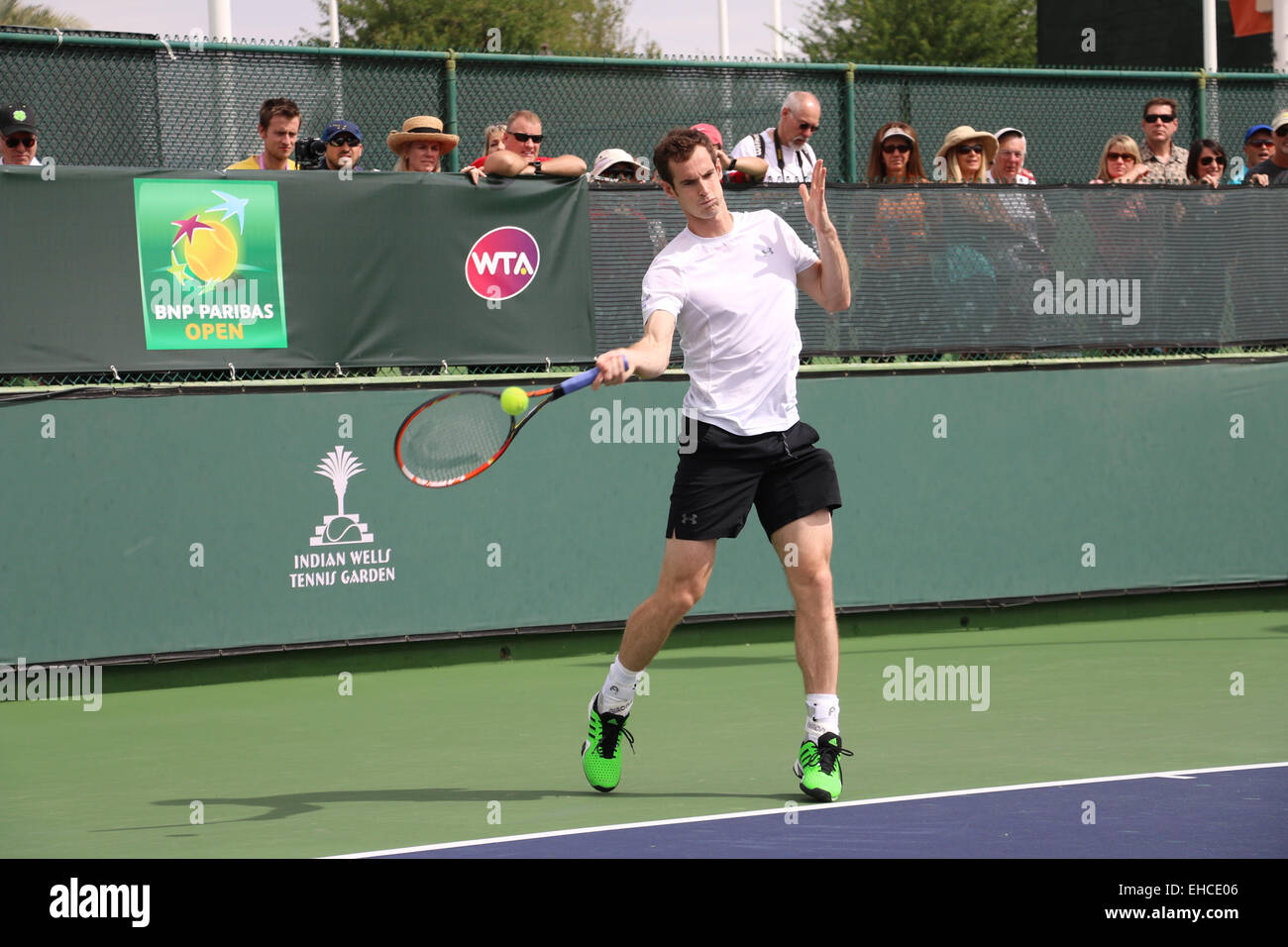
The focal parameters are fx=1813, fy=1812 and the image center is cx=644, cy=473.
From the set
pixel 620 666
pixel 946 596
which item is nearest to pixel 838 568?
pixel 946 596

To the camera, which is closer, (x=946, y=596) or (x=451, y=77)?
(x=451, y=77)

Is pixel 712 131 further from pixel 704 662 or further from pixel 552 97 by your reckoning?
pixel 704 662

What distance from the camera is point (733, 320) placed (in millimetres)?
6152

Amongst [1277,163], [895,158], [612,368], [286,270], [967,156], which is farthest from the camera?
[1277,163]

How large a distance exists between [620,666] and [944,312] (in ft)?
15.7

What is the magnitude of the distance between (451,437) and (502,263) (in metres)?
3.21

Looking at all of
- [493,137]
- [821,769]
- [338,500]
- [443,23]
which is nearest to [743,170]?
[493,137]

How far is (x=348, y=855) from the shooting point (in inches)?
212

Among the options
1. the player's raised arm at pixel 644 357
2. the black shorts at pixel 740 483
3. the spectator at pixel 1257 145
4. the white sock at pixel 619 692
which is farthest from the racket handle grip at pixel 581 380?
the spectator at pixel 1257 145

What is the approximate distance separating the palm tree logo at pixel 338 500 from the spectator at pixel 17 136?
6.66 ft

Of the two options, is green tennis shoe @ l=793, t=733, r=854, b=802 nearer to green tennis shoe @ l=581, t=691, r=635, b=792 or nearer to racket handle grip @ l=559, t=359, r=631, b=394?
green tennis shoe @ l=581, t=691, r=635, b=792

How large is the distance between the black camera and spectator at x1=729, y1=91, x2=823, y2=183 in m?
2.35

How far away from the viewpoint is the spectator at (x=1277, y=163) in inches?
455

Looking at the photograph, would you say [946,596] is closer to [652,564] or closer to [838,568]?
[838,568]
